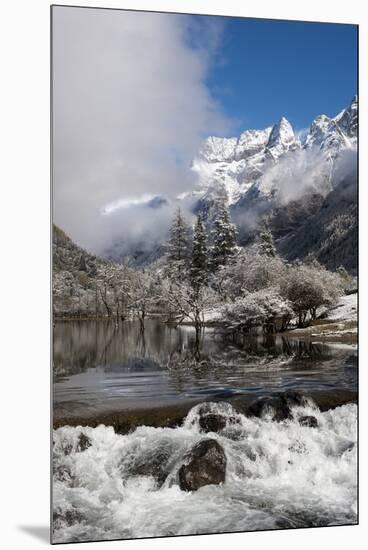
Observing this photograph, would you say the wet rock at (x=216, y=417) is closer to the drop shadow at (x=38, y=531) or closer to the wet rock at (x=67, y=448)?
the wet rock at (x=67, y=448)

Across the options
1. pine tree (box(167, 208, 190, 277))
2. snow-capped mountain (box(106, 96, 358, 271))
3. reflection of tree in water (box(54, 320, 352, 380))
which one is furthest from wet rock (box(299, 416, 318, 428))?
pine tree (box(167, 208, 190, 277))

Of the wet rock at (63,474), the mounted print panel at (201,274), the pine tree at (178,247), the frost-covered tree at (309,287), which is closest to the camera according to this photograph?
the wet rock at (63,474)

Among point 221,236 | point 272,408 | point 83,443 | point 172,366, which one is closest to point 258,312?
point 221,236

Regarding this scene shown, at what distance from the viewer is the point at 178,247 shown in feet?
26.3

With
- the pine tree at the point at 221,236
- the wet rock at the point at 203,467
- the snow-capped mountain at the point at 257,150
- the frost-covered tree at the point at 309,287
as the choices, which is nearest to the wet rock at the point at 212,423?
the wet rock at the point at 203,467

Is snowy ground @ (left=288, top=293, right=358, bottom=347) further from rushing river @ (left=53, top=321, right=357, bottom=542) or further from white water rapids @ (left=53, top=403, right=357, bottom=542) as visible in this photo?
white water rapids @ (left=53, top=403, right=357, bottom=542)

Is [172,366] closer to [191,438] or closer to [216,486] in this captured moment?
[191,438]

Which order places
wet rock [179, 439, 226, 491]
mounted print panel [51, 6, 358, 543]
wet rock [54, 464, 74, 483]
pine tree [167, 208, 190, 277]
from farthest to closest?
pine tree [167, 208, 190, 277] < wet rock [179, 439, 226, 491] < mounted print panel [51, 6, 358, 543] < wet rock [54, 464, 74, 483]

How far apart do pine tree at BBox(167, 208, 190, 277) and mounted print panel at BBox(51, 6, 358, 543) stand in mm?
16

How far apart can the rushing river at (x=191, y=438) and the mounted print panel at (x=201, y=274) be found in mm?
15

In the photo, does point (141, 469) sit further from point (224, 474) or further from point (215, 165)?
point (215, 165)

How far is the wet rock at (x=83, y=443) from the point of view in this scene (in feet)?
24.4

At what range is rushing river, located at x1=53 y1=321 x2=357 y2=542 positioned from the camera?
7.42 m

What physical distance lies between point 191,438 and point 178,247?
185 centimetres
